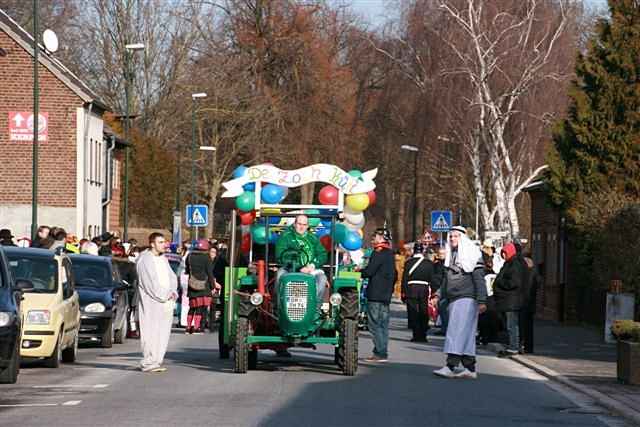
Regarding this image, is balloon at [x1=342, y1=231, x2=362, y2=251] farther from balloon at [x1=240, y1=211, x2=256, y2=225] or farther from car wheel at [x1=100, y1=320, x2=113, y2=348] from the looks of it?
car wheel at [x1=100, y1=320, x2=113, y2=348]

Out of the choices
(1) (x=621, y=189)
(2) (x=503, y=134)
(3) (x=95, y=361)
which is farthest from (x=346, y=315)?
(2) (x=503, y=134)

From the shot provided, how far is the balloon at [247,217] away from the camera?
20.8 m

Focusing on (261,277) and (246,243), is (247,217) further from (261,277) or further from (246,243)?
(261,277)

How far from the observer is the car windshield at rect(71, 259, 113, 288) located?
25672mm

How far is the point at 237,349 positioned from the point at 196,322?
11503mm

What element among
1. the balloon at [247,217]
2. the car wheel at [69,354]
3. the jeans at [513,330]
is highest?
the balloon at [247,217]

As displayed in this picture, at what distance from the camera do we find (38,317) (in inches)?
751

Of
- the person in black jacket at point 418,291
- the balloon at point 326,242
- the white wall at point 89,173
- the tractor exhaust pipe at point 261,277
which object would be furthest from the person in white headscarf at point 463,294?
the white wall at point 89,173

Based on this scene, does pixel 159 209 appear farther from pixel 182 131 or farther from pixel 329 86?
pixel 329 86

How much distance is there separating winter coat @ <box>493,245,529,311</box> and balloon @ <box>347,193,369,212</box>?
125 inches

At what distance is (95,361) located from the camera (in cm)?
2161

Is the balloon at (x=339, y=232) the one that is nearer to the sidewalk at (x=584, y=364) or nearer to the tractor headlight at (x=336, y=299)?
the tractor headlight at (x=336, y=299)

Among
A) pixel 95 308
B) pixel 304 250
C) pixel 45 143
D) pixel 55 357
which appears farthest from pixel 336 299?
pixel 45 143

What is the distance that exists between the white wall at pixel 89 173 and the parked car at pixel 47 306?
3168 cm
